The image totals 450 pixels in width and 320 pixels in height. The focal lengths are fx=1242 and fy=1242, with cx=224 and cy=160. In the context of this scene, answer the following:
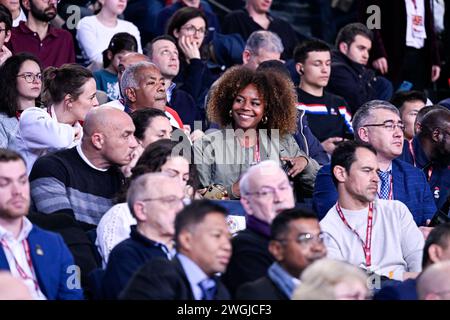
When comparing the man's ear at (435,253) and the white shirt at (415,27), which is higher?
the white shirt at (415,27)

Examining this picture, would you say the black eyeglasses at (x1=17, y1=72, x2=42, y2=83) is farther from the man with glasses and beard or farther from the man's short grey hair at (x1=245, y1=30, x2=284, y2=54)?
the man's short grey hair at (x1=245, y1=30, x2=284, y2=54)

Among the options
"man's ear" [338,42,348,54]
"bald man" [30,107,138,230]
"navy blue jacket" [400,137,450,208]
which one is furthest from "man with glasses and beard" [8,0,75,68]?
"navy blue jacket" [400,137,450,208]

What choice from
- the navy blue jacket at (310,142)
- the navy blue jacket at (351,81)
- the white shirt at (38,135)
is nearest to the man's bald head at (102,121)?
the white shirt at (38,135)

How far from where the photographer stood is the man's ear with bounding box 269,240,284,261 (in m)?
6.25

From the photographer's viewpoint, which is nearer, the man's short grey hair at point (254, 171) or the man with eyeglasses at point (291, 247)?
the man with eyeglasses at point (291, 247)

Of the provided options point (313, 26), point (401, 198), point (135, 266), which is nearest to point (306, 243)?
point (135, 266)

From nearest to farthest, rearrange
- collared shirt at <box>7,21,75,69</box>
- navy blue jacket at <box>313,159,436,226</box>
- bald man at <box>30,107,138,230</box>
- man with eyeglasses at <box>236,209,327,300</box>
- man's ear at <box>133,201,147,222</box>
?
man with eyeglasses at <box>236,209,327,300</box> → man's ear at <box>133,201,147,222</box> → bald man at <box>30,107,138,230</box> → navy blue jacket at <box>313,159,436,226</box> → collared shirt at <box>7,21,75,69</box>

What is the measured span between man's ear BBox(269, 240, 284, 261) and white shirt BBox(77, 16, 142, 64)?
16.1ft

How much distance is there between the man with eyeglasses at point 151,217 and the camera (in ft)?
21.5

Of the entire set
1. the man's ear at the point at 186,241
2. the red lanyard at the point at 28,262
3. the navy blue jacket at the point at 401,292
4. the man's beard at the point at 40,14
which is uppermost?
the man's beard at the point at 40,14

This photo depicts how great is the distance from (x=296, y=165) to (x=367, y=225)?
3.63ft

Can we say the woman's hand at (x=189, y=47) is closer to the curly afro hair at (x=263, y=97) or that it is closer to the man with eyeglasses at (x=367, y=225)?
the curly afro hair at (x=263, y=97)

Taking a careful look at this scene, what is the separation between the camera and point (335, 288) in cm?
571

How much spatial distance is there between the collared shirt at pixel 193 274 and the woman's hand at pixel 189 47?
5.02 meters
